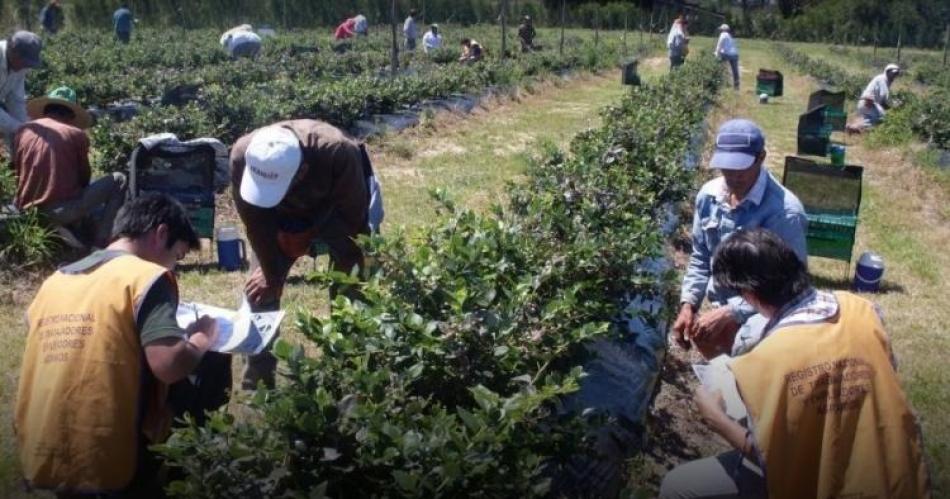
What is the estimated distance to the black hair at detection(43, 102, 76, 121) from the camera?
6.57 meters

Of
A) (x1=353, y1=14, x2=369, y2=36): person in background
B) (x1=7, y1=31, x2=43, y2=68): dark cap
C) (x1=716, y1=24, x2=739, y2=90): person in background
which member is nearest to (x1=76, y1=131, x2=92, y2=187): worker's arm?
(x1=7, y1=31, x2=43, y2=68): dark cap

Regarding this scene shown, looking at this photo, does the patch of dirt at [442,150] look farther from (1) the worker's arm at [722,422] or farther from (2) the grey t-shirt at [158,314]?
(1) the worker's arm at [722,422]

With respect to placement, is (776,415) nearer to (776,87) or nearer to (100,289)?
(100,289)

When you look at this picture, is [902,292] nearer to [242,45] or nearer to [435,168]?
[435,168]

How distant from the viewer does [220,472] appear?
2293 mm

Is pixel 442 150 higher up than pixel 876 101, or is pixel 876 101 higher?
pixel 876 101

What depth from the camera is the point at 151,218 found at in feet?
10.2

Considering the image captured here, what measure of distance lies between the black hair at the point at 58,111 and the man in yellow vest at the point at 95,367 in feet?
13.4

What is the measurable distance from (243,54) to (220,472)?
18366 mm

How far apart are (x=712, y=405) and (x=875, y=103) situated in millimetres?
13683

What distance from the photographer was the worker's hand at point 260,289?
4.31m

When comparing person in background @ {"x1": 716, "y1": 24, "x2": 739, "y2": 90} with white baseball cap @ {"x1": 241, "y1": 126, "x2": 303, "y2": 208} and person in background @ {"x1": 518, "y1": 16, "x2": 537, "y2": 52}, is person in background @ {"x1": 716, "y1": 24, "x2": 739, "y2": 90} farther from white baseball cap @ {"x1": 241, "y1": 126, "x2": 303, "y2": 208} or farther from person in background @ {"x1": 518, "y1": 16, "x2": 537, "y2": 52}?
white baseball cap @ {"x1": 241, "y1": 126, "x2": 303, "y2": 208}

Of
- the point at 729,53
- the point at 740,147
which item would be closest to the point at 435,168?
the point at 740,147

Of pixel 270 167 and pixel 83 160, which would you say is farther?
pixel 83 160
